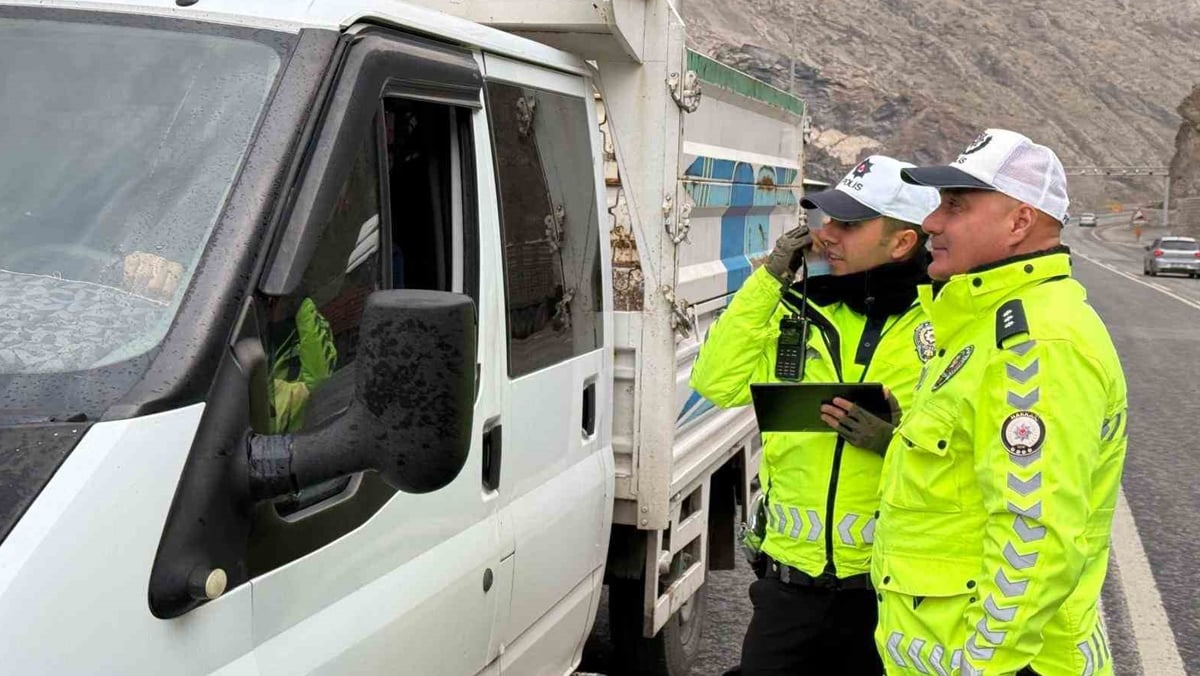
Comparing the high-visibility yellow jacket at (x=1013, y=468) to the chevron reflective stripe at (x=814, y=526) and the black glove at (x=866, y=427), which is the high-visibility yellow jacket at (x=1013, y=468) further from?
the chevron reflective stripe at (x=814, y=526)

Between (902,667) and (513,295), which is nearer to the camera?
(902,667)

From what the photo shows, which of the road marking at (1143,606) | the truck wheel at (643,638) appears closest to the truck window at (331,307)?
the truck wheel at (643,638)

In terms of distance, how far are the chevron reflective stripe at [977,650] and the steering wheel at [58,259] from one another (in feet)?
5.45

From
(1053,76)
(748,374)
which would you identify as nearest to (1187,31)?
(1053,76)

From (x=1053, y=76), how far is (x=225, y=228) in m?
134

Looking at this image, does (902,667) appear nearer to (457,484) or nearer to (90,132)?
(457,484)

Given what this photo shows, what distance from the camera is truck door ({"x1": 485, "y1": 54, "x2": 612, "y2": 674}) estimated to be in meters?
3.21

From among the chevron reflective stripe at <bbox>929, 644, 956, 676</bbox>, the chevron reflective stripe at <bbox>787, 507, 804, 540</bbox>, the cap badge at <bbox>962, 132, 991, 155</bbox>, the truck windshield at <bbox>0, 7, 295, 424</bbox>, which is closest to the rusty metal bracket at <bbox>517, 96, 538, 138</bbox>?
the truck windshield at <bbox>0, 7, 295, 424</bbox>

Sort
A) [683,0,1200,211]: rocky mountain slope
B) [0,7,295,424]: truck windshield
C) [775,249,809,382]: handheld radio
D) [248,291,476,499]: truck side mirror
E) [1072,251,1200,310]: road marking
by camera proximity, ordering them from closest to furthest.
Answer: [248,291,476,499]: truck side mirror, [0,7,295,424]: truck windshield, [775,249,809,382]: handheld radio, [1072,251,1200,310]: road marking, [683,0,1200,211]: rocky mountain slope

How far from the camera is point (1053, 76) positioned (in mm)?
126625

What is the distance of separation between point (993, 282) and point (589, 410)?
4.71 ft

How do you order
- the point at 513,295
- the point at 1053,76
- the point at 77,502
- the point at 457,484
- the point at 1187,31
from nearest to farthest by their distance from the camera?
1. the point at 77,502
2. the point at 457,484
3. the point at 513,295
4. the point at 1053,76
5. the point at 1187,31

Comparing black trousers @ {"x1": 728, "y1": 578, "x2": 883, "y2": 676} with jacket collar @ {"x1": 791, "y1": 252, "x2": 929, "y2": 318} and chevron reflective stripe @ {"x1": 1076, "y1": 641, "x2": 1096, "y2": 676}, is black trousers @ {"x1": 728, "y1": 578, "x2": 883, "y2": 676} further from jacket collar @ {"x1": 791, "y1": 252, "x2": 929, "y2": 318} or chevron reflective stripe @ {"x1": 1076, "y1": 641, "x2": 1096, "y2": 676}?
chevron reflective stripe @ {"x1": 1076, "y1": 641, "x2": 1096, "y2": 676}

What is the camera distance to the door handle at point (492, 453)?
3020 mm
